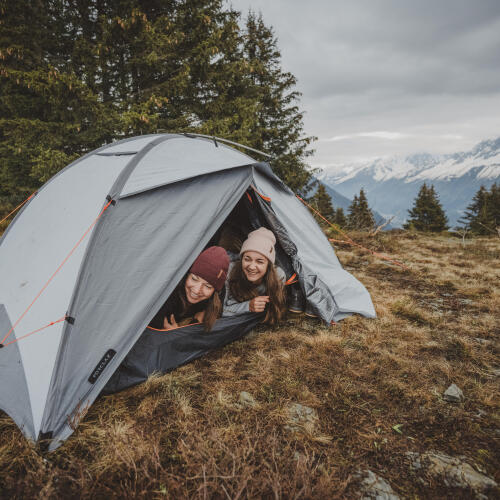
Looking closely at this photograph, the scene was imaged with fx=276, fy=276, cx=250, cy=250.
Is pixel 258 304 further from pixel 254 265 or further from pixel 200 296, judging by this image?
pixel 200 296

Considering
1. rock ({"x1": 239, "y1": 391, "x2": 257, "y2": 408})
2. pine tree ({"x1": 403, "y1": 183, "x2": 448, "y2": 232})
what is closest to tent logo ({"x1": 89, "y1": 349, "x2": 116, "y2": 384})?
rock ({"x1": 239, "y1": 391, "x2": 257, "y2": 408})

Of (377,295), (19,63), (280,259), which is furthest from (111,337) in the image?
(19,63)

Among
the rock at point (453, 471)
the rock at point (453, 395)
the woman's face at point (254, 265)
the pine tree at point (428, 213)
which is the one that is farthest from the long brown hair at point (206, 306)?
the pine tree at point (428, 213)

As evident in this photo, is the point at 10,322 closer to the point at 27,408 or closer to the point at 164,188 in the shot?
the point at 27,408

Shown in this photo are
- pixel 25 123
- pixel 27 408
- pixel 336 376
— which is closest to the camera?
pixel 27 408

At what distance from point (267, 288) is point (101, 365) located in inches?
75.8

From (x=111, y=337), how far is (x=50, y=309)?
56cm

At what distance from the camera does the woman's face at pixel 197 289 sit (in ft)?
9.36

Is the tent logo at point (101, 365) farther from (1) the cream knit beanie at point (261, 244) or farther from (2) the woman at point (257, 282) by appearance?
(1) the cream knit beanie at point (261, 244)

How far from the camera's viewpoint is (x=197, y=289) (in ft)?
9.37

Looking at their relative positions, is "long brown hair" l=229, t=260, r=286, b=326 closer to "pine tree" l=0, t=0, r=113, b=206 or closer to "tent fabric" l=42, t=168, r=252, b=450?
"tent fabric" l=42, t=168, r=252, b=450

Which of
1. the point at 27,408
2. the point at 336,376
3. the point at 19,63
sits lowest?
the point at 336,376

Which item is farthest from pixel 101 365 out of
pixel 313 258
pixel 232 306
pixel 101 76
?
pixel 101 76

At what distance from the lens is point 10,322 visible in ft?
8.23
